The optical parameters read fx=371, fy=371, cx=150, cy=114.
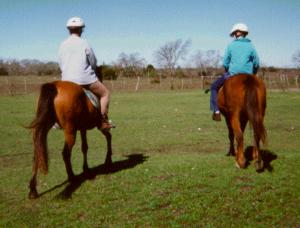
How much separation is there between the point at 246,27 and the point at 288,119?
12290 millimetres

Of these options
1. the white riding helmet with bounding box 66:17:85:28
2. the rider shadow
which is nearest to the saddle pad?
the white riding helmet with bounding box 66:17:85:28

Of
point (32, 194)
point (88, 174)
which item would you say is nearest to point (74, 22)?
point (88, 174)

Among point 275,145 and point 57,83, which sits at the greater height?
point 57,83

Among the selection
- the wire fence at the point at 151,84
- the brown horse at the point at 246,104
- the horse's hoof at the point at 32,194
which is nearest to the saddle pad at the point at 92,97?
the horse's hoof at the point at 32,194

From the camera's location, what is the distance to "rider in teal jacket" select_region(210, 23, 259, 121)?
27.9 ft

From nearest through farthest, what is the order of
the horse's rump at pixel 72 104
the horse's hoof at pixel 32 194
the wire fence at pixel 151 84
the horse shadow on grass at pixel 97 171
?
the horse's rump at pixel 72 104 → the horse's hoof at pixel 32 194 → the horse shadow on grass at pixel 97 171 → the wire fence at pixel 151 84

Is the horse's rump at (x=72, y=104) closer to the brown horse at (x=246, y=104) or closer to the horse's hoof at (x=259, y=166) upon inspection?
the brown horse at (x=246, y=104)

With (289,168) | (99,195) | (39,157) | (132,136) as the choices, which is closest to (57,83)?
(39,157)

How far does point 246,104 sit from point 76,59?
11.9 feet

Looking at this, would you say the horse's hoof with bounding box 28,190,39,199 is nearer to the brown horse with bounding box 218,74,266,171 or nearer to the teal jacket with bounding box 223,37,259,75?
the brown horse with bounding box 218,74,266,171

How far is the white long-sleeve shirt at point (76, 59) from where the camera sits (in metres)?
7.86

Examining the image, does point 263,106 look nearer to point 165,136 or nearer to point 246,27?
point 246,27

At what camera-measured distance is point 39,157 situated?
264 inches

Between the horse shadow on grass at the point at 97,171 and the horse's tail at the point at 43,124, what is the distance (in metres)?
0.74
